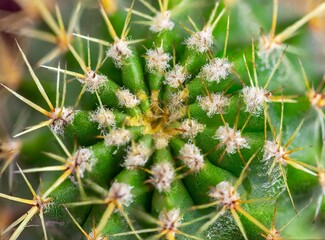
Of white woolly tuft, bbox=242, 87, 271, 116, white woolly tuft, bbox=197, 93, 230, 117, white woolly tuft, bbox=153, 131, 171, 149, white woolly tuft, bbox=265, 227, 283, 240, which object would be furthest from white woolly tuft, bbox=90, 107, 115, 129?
white woolly tuft, bbox=265, 227, 283, 240

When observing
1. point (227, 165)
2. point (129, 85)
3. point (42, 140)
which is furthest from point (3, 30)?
point (227, 165)

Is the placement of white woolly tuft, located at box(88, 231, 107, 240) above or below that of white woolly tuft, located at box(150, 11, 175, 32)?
below

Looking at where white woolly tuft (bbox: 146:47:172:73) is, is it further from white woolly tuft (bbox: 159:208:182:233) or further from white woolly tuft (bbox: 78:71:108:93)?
white woolly tuft (bbox: 159:208:182:233)

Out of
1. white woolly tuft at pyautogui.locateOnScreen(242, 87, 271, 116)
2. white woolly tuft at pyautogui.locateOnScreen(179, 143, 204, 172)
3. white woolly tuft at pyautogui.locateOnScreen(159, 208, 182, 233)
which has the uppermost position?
white woolly tuft at pyautogui.locateOnScreen(242, 87, 271, 116)

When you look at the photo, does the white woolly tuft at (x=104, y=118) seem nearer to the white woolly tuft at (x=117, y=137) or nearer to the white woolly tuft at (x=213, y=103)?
the white woolly tuft at (x=117, y=137)

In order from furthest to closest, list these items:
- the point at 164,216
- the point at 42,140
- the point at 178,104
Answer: the point at 42,140, the point at 178,104, the point at 164,216

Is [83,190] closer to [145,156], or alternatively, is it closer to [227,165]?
[145,156]

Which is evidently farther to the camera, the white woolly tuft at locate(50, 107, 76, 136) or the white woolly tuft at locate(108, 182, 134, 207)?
the white woolly tuft at locate(50, 107, 76, 136)
